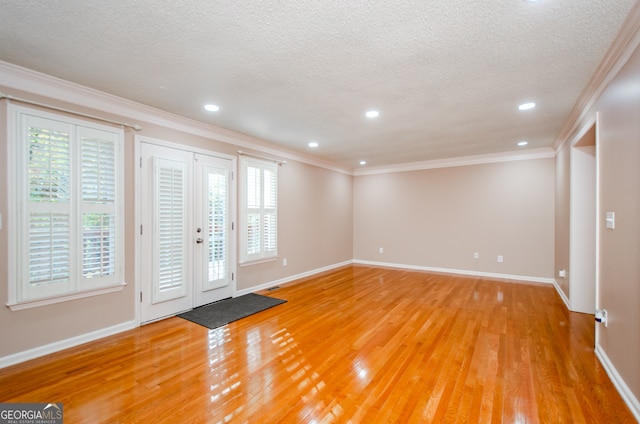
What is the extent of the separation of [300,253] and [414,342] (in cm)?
319

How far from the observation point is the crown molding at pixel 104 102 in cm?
244

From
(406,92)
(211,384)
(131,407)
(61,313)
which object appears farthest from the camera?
(406,92)

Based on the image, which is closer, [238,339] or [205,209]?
[238,339]

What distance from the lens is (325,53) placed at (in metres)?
2.16

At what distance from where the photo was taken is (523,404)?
1.91m

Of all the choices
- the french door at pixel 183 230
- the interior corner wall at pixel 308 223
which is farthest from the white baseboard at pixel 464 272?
the french door at pixel 183 230

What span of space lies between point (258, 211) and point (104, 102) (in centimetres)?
245

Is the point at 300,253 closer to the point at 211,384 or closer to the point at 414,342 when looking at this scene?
the point at 414,342

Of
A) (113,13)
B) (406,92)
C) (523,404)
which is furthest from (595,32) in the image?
(113,13)

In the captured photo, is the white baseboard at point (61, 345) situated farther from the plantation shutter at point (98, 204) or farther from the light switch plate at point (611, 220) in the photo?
the light switch plate at point (611, 220)

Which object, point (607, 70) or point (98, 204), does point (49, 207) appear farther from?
point (607, 70)

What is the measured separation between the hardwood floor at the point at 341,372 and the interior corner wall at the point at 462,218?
194 cm

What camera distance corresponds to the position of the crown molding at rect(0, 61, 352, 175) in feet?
8.00

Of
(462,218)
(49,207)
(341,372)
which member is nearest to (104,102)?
(49,207)
